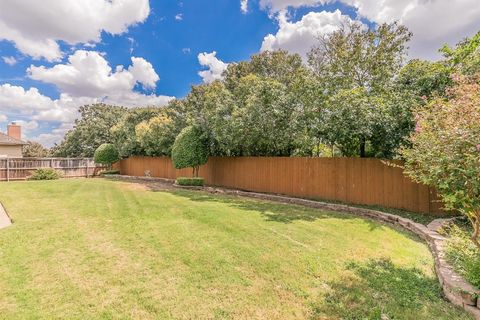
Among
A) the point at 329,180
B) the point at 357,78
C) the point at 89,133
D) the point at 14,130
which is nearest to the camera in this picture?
the point at 329,180

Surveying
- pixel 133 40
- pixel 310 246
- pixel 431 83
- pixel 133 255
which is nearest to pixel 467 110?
pixel 310 246

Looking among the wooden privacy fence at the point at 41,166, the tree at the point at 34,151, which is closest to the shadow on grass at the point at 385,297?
the wooden privacy fence at the point at 41,166

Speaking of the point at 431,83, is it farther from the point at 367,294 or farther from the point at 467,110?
the point at 367,294

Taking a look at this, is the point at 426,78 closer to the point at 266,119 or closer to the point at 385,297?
the point at 266,119

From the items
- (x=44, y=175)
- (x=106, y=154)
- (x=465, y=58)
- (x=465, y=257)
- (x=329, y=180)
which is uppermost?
(x=465, y=58)

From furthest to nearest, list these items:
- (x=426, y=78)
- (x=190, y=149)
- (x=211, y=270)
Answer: (x=190, y=149), (x=426, y=78), (x=211, y=270)

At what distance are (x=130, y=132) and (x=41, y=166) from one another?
6673mm

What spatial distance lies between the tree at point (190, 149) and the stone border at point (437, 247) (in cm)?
492

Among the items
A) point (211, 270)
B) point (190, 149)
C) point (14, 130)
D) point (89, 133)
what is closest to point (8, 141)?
point (14, 130)

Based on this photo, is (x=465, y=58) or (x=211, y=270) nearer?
(x=211, y=270)

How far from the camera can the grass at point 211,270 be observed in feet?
9.39

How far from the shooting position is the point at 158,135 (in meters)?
18.5

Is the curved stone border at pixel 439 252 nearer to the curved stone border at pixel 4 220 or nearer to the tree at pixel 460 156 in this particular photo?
the tree at pixel 460 156

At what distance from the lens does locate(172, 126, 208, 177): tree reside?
1428 centimetres
